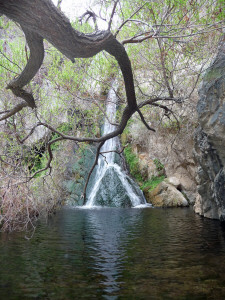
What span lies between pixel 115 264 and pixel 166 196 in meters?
11.1

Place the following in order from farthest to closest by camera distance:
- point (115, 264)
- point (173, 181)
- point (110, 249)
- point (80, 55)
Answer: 1. point (173, 181)
2. point (110, 249)
3. point (115, 264)
4. point (80, 55)

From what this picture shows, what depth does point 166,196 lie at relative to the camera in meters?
15.8

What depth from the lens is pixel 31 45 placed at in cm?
375

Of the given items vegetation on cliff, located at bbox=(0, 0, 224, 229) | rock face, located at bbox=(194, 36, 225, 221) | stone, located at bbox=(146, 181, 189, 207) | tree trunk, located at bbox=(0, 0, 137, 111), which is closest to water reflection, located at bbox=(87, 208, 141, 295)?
vegetation on cliff, located at bbox=(0, 0, 224, 229)

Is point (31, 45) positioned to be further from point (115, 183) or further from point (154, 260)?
point (115, 183)

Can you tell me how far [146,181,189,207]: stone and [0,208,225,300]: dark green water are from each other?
6.97 metres

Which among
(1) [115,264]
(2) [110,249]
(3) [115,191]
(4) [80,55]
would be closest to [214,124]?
(2) [110,249]

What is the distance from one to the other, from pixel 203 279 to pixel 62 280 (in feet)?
7.20

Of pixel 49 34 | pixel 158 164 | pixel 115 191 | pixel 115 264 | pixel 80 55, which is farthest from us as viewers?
pixel 158 164

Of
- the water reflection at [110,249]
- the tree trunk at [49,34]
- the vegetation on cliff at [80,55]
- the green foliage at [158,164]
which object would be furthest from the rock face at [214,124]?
the green foliage at [158,164]

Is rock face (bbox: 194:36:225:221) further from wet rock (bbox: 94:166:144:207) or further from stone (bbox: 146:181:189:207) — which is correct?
wet rock (bbox: 94:166:144:207)

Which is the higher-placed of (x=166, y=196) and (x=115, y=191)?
(x=115, y=191)

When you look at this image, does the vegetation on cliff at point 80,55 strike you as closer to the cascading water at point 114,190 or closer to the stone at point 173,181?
the cascading water at point 114,190

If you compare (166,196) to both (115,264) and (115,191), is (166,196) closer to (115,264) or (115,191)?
(115,191)
